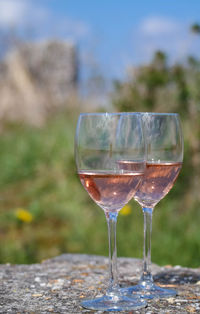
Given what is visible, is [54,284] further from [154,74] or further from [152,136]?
[154,74]

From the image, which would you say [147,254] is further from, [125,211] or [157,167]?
[125,211]

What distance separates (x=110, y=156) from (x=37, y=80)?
471 inches

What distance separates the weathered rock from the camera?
11328 millimetres

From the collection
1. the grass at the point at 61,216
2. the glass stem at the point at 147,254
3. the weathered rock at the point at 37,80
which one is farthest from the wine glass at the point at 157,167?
the weathered rock at the point at 37,80

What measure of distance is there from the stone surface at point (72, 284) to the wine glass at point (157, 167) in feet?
0.50

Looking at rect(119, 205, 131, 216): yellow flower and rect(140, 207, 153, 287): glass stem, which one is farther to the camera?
rect(119, 205, 131, 216): yellow flower

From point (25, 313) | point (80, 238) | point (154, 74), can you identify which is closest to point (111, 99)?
point (154, 74)

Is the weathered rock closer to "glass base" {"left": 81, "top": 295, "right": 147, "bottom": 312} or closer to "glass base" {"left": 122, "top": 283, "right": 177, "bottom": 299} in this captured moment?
"glass base" {"left": 122, "top": 283, "right": 177, "bottom": 299}

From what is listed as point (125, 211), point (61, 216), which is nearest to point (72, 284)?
point (125, 211)

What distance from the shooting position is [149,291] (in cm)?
232

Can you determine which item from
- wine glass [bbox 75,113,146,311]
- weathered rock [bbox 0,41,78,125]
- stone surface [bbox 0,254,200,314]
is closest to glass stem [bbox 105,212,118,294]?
wine glass [bbox 75,113,146,311]

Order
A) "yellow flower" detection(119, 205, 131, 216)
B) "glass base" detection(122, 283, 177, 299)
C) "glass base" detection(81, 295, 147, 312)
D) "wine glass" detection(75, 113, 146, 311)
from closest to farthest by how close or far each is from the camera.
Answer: "wine glass" detection(75, 113, 146, 311) → "glass base" detection(81, 295, 147, 312) → "glass base" detection(122, 283, 177, 299) → "yellow flower" detection(119, 205, 131, 216)

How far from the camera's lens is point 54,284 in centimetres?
250

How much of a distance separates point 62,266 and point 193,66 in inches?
168
